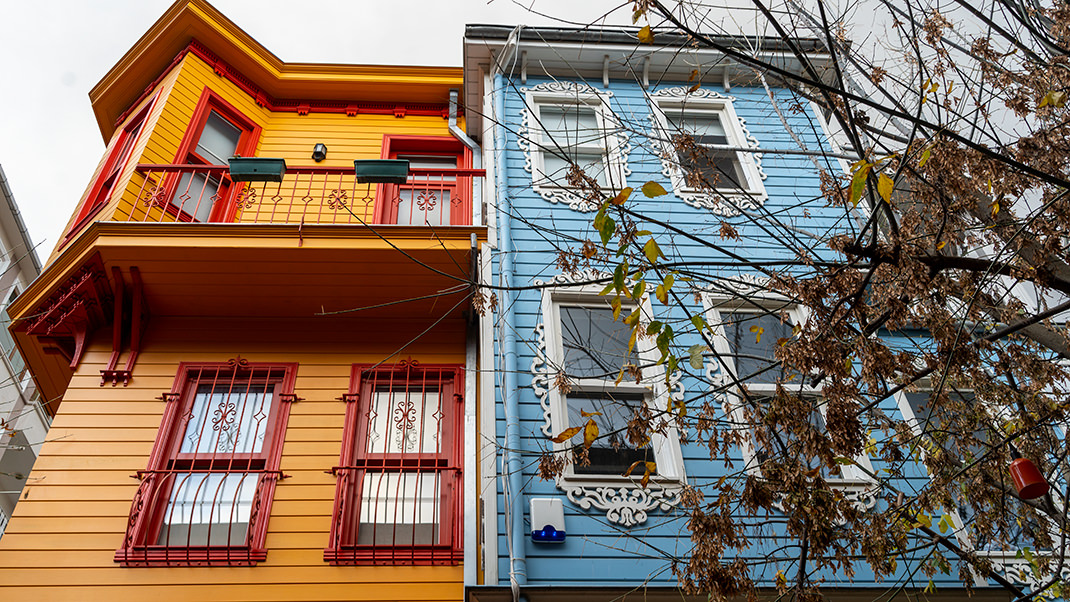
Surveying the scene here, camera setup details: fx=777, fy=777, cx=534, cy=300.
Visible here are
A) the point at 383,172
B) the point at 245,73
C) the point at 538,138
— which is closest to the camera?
the point at 383,172

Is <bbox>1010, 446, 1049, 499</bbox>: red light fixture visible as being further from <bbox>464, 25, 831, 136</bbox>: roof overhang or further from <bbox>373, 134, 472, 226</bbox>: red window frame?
<bbox>464, 25, 831, 136</bbox>: roof overhang

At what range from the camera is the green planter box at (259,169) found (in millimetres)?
8242

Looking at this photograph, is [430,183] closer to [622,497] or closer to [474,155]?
[474,155]

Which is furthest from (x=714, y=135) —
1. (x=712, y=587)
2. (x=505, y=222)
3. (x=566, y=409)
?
(x=712, y=587)

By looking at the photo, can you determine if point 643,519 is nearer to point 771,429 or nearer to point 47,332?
point 771,429

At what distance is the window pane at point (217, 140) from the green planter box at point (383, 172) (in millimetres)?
2949

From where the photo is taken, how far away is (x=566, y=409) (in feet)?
23.0

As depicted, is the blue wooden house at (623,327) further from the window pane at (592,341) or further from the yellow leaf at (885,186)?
the yellow leaf at (885,186)

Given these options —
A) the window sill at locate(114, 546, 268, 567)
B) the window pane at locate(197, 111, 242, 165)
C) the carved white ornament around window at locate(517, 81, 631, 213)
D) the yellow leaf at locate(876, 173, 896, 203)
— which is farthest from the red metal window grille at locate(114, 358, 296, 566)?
the yellow leaf at locate(876, 173, 896, 203)

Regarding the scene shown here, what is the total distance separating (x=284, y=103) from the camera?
38.5 ft

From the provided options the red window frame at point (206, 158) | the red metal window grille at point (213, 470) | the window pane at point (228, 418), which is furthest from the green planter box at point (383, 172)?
the window pane at point (228, 418)

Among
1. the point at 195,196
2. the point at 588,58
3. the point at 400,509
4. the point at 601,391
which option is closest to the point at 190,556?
the point at 400,509

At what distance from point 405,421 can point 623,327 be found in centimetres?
239

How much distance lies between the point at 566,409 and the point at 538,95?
16.5ft
